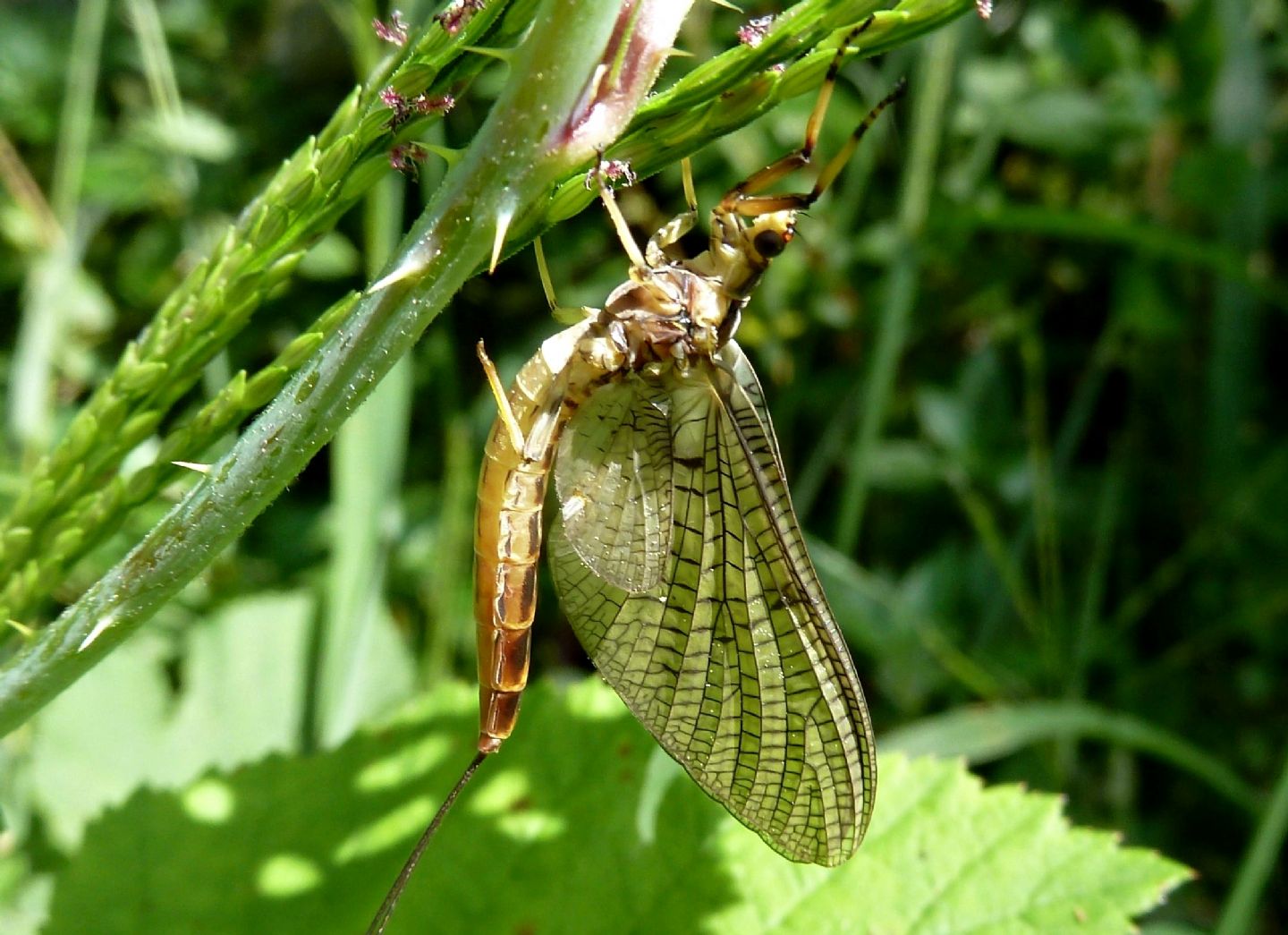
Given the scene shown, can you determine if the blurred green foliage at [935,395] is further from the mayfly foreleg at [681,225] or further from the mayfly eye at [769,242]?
the mayfly eye at [769,242]

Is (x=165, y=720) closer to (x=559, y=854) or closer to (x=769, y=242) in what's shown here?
(x=559, y=854)

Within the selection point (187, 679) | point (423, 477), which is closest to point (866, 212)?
point (423, 477)

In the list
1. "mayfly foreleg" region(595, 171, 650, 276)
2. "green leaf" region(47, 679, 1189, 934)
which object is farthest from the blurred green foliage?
"mayfly foreleg" region(595, 171, 650, 276)

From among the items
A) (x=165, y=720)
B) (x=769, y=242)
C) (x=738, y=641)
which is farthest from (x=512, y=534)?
(x=165, y=720)

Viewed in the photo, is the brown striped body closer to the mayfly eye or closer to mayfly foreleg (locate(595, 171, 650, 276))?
mayfly foreleg (locate(595, 171, 650, 276))

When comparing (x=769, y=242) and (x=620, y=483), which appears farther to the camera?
(x=620, y=483)

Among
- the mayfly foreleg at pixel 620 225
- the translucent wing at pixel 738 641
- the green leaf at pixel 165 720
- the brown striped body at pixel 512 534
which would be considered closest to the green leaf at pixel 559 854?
the translucent wing at pixel 738 641

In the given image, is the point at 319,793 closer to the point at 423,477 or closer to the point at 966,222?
the point at 423,477

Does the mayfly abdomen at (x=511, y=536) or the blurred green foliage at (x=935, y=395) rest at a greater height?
the mayfly abdomen at (x=511, y=536)
